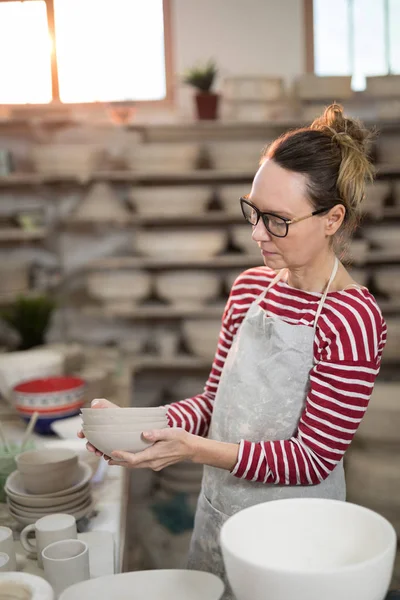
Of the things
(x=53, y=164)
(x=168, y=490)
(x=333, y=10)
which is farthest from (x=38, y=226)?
(x=333, y=10)

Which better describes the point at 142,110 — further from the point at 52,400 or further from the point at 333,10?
the point at 52,400

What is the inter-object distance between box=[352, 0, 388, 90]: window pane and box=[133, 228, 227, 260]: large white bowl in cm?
122

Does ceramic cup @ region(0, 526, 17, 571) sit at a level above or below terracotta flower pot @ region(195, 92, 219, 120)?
below

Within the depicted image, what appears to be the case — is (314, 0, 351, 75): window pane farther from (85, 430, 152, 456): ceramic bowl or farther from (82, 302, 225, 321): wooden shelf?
(85, 430, 152, 456): ceramic bowl

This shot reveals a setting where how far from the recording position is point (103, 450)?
4.14 feet

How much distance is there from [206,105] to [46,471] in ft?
8.66

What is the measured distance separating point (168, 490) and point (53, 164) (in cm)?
189

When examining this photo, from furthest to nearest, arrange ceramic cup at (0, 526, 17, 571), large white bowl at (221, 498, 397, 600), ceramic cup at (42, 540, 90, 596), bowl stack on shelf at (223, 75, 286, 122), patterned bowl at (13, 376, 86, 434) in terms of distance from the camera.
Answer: bowl stack on shelf at (223, 75, 286, 122)
patterned bowl at (13, 376, 86, 434)
ceramic cup at (0, 526, 17, 571)
ceramic cup at (42, 540, 90, 596)
large white bowl at (221, 498, 397, 600)

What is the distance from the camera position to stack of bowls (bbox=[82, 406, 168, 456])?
1.21 meters

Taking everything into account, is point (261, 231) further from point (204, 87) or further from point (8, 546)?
point (204, 87)

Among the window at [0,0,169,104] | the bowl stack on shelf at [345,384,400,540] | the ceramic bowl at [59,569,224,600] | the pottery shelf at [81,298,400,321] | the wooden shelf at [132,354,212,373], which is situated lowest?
the bowl stack on shelf at [345,384,400,540]

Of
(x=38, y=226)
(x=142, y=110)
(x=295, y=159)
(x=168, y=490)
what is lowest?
(x=168, y=490)

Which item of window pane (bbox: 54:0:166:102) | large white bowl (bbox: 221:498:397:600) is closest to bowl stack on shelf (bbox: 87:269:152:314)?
window pane (bbox: 54:0:166:102)

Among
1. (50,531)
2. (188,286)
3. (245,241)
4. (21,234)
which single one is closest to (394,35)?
(245,241)
